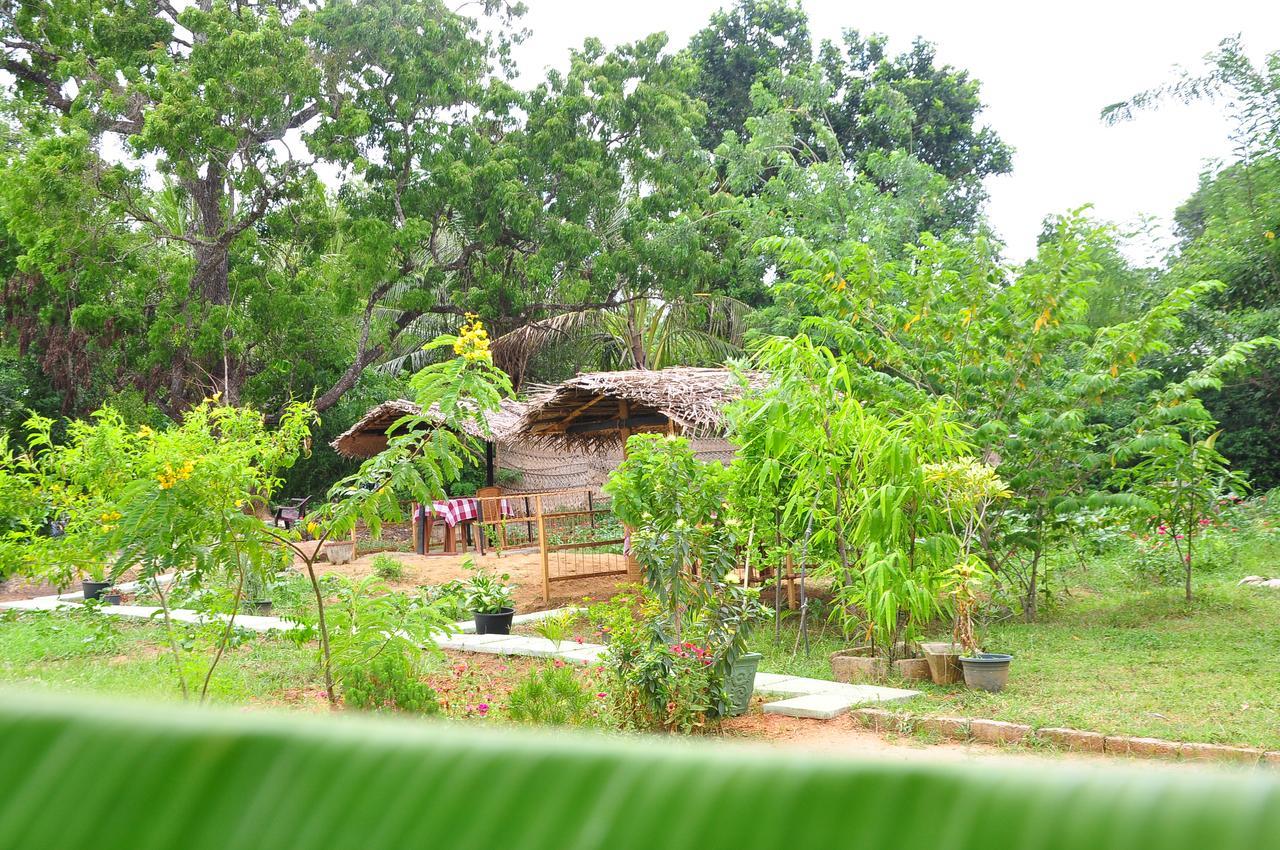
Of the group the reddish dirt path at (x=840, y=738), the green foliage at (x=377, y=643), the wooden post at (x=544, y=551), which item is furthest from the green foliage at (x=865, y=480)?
the wooden post at (x=544, y=551)

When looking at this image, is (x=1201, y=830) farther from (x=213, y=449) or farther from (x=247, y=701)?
(x=247, y=701)

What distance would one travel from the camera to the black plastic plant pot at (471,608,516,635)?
9250mm

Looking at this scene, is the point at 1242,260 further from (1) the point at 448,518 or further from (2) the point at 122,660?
(2) the point at 122,660

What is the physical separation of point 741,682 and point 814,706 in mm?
448

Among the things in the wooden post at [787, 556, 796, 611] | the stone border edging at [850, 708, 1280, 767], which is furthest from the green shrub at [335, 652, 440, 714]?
the wooden post at [787, 556, 796, 611]

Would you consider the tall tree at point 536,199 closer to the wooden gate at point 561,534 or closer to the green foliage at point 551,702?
the wooden gate at point 561,534

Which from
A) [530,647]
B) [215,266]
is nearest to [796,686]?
[530,647]

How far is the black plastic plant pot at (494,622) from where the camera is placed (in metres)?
9.25

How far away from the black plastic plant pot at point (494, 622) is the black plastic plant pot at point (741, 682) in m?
3.37

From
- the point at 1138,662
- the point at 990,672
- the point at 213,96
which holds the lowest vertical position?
the point at 1138,662

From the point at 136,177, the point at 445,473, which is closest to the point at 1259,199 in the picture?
the point at 445,473

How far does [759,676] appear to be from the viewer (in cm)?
738

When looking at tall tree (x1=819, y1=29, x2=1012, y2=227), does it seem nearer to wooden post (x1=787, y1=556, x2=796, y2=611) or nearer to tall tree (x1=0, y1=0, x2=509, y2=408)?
tall tree (x1=0, y1=0, x2=509, y2=408)

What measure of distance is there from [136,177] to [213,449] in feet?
39.1
